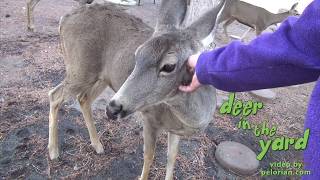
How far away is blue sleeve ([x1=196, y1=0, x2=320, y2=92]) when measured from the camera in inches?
62.1

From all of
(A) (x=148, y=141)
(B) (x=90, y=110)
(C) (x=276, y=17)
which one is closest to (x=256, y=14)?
(C) (x=276, y=17)

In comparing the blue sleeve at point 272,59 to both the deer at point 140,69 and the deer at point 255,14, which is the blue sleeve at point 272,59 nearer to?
the deer at point 140,69

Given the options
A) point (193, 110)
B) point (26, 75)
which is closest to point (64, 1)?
point (26, 75)

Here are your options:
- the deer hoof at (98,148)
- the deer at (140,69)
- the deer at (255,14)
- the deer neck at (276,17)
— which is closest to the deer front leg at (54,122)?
the deer at (140,69)

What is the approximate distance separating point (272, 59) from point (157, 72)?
94 cm

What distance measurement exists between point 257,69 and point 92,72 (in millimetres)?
2192

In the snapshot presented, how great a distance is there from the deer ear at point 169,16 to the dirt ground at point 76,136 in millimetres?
1826

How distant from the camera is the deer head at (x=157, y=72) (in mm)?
2420

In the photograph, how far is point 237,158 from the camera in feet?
13.4

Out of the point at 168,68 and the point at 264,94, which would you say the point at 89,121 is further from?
the point at 264,94

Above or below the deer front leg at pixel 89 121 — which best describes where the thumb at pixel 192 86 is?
above

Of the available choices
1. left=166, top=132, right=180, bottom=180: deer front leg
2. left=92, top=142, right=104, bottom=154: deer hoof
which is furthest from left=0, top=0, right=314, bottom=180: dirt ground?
left=166, top=132, right=180, bottom=180: deer front leg

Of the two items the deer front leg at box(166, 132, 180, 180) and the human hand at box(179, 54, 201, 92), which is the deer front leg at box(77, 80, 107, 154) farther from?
the human hand at box(179, 54, 201, 92)

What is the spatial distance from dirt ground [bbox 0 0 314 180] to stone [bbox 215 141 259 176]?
3.1 inches
